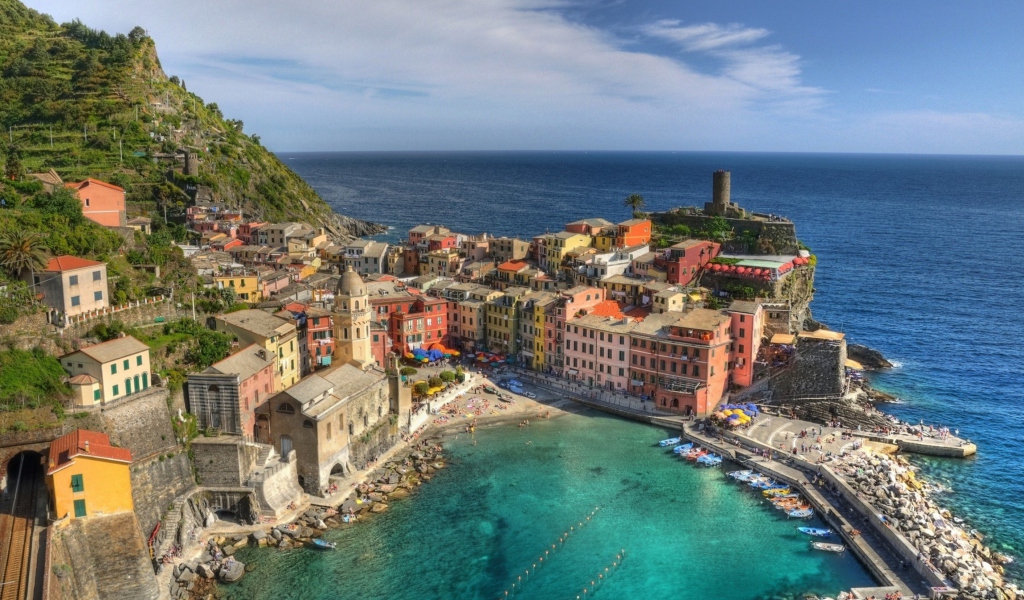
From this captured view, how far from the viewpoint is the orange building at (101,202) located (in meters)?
64.8

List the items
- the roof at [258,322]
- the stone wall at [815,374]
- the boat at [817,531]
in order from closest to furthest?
1. the boat at [817,531]
2. the roof at [258,322]
3. the stone wall at [815,374]

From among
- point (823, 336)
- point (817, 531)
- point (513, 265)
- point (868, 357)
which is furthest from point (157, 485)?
point (868, 357)

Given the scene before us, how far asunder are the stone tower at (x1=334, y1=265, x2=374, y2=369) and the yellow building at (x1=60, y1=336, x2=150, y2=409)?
56.7 feet

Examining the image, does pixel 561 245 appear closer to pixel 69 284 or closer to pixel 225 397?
pixel 225 397

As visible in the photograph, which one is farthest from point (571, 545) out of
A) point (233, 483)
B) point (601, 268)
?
point (601, 268)

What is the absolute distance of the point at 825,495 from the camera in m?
49.8

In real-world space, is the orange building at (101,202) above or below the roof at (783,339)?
above

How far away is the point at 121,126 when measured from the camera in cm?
11281

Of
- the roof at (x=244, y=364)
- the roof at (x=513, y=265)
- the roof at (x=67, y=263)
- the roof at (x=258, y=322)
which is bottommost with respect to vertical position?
the roof at (x=244, y=364)

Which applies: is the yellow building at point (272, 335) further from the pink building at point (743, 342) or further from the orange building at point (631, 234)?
the orange building at point (631, 234)

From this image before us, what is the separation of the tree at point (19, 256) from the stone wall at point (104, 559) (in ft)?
64.0

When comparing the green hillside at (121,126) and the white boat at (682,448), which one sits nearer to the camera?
the white boat at (682,448)

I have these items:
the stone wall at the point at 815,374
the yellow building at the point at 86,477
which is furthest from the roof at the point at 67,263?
the stone wall at the point at 815,374

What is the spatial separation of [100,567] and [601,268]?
59.1 metres
